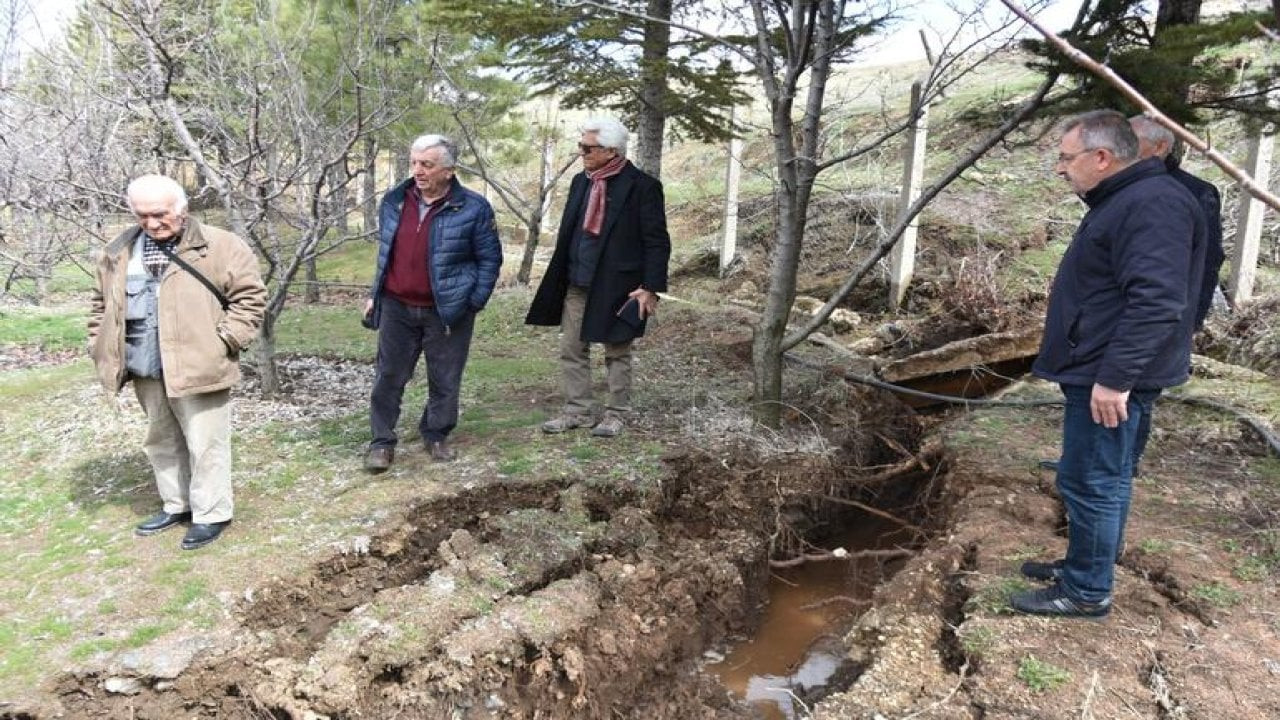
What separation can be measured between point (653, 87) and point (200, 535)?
19.4ft

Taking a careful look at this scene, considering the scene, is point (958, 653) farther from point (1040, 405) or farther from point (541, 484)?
point (1040, 405)

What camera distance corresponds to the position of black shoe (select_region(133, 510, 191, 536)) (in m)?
3.90

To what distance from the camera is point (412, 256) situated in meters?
4.46

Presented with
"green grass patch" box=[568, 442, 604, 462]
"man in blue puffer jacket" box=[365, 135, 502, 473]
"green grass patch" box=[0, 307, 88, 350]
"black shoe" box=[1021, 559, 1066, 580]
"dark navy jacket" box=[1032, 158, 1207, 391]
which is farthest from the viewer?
"green grass patch" box=[0, 307, 88, 350]

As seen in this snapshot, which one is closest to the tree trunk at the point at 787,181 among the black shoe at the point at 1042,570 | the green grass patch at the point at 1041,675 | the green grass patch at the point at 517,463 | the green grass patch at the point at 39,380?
the green grass patch at the point at 517,463

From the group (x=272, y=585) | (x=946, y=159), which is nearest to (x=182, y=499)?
(x=272, y=585)

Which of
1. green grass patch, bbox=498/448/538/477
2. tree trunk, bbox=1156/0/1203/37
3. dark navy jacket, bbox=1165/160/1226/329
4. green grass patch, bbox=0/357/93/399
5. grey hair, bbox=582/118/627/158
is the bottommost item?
green grass patch, bbox=0/357/93/399

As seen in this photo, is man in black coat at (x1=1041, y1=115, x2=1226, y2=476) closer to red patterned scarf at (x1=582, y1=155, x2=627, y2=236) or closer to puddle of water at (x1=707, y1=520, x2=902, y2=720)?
puddle of water at (x1=707, y1=520, x2=902, y2=720)

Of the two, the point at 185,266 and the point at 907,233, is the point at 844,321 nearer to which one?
the point at 907,233

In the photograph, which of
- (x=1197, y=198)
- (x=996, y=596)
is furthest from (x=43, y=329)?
(x=1197, y=198)

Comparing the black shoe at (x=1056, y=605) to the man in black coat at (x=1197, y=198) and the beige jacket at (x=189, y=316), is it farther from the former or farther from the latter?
the beige jacket at (x=189, y=316)

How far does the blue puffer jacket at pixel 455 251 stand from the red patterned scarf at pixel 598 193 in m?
0.67

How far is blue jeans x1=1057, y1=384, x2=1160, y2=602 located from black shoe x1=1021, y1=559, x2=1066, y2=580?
25 centimetres

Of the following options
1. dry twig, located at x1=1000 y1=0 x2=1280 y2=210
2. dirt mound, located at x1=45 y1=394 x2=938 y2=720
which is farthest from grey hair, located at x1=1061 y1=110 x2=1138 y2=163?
dirt mound, located at x1=45 y1=394 x2=938 y2=720
